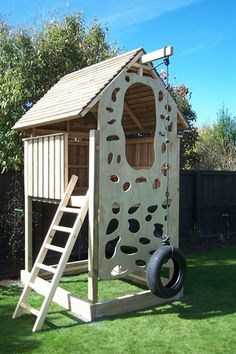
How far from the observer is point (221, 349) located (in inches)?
Result: 193

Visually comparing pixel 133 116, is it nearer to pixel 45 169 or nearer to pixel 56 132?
pixel 56 132

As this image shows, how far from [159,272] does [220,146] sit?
57.2ft

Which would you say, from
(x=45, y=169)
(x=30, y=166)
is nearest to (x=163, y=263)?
(x=45, y=169)

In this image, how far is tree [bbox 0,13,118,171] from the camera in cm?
859

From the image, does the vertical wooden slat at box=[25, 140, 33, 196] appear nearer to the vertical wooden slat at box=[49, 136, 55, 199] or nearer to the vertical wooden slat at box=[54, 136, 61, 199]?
the vertical wooden slat at box=[49, 136, 55, 199]

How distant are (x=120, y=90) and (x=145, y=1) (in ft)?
A: 8.71

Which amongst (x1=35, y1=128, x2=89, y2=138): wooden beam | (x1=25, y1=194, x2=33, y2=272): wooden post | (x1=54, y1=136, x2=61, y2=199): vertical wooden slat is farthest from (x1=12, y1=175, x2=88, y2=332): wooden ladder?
(x1=35, y1=128, x2=89, y2=138): wooden beam

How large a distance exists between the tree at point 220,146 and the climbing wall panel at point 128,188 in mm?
12399

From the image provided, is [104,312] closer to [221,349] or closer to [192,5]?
[221,349]

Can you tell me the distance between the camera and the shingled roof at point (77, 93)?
6109mm

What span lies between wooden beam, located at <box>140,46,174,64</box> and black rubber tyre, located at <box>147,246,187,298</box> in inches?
106

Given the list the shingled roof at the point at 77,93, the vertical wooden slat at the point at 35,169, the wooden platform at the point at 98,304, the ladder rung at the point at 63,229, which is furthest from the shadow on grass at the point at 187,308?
the shingled roof at the point at 77,93

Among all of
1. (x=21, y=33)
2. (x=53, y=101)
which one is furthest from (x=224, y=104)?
(x=53, y=101)

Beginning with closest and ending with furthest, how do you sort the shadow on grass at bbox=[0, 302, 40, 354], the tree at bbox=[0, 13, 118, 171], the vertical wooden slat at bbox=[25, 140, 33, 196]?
the shadow on grass at bbox=[0, 302, 40, 354] < the vertical wooden slat at bbox=[25, 140, 33, 196] < the tree at bbox=[0, 13, 118, 171]
